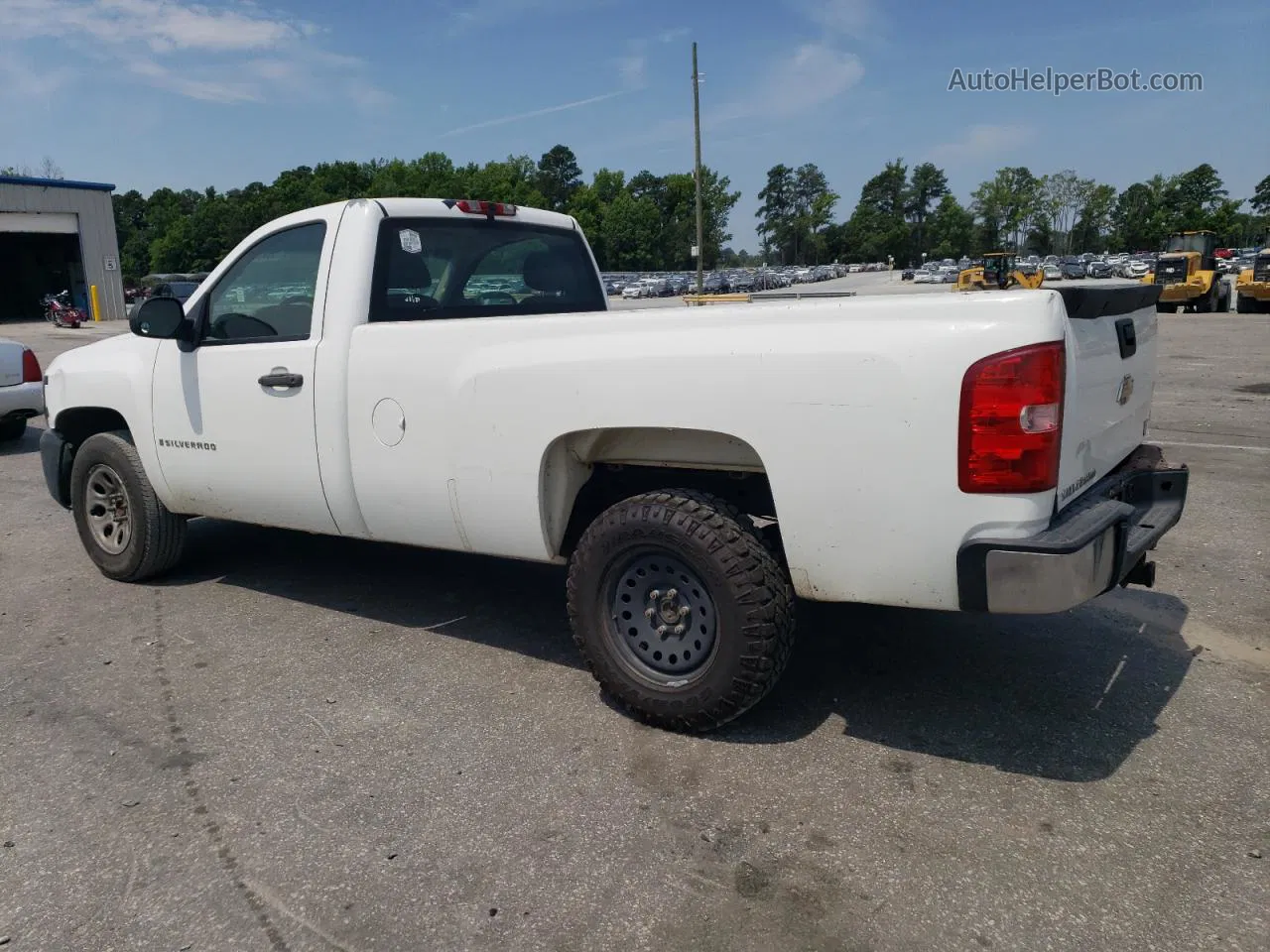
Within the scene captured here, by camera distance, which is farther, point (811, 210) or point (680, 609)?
point (811, 210)

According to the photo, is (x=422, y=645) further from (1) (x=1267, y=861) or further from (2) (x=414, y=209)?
(1) (x=1267, y=861)

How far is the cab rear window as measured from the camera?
436 cm

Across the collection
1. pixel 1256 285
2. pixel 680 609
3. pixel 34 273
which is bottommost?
pixel 680 609

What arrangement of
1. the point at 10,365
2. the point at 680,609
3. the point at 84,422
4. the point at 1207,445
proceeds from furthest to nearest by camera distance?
the point at 10,365
the point at 1207,445
the point at 84,422
the point at 680,609

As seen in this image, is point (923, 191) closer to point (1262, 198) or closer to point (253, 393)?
point (1262, 198)

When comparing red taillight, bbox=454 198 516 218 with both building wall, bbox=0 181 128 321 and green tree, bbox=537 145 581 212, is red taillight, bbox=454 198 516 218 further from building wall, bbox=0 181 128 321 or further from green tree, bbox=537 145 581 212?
green tree, bbox=537 145 581 212

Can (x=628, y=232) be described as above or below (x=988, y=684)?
above

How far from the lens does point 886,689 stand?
385 centimetres

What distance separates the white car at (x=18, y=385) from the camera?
9844 millimetres

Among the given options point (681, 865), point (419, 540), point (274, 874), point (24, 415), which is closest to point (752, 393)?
point (681, 865)

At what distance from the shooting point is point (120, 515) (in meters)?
5.36

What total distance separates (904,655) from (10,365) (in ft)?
31.4

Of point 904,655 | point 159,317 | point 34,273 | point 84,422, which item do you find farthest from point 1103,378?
point 34,273

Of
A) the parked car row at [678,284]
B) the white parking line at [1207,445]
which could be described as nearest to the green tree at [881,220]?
the parked car row at [678,284]
